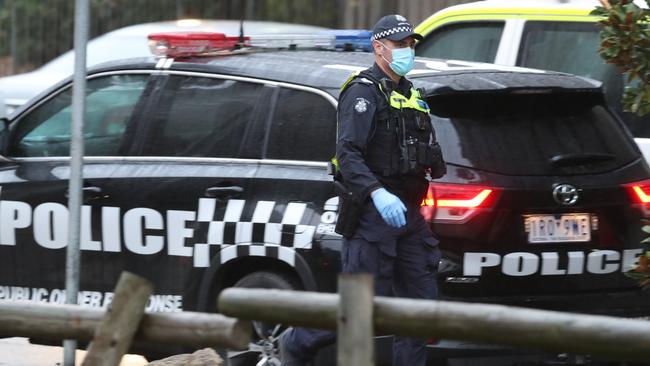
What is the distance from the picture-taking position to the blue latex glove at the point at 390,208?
5.52 meters

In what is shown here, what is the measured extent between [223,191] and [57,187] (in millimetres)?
1036

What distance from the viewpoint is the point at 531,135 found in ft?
20.4

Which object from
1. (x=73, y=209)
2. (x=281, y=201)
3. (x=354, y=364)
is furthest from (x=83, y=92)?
(x=354, y=364)


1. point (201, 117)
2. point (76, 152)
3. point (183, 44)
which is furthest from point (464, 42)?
point (76, 152)

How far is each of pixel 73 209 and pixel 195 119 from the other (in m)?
1.00

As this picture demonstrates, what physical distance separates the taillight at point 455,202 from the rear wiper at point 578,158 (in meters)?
0.44

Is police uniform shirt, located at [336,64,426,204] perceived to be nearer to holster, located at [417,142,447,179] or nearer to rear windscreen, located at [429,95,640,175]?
holster, located at [417,142,447,179]

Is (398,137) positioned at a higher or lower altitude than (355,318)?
higher

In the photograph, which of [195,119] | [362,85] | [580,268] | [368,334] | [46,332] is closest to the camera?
[368,334]

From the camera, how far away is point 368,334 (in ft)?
13.8

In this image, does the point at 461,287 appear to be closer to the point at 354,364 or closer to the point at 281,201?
the point at 281,201

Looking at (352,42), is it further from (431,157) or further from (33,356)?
(33,356)

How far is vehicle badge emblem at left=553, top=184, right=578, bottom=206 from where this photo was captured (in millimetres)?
6012

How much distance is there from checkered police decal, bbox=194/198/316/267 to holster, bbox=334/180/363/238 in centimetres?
39
